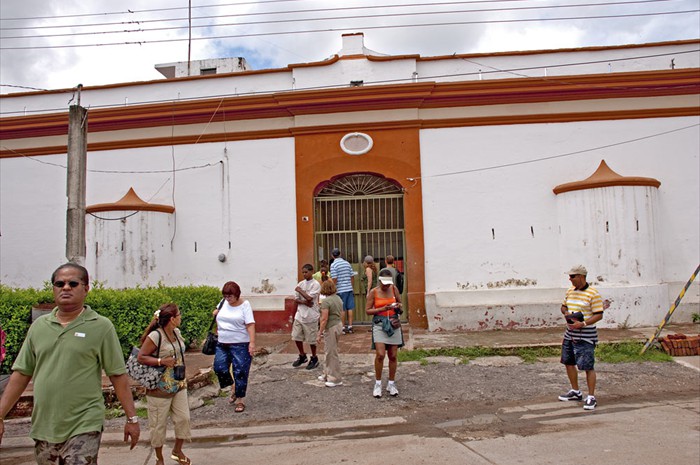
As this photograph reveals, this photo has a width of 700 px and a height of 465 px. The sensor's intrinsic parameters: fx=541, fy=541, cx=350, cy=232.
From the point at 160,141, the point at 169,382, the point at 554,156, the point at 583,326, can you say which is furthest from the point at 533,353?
the point at 160,141

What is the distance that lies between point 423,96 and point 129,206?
7.10 m

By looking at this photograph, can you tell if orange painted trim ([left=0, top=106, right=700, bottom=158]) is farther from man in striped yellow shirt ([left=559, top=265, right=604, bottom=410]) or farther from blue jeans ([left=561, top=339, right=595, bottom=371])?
blue jeans ([left=561, top=339, right=595, bottom=371])

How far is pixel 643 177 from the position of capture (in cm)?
1173

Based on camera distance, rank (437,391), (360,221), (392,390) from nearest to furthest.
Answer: (392,390), (437,391), (360,221)

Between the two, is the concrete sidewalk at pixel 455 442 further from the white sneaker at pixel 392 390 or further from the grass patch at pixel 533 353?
the grass patch at pixel 533 353

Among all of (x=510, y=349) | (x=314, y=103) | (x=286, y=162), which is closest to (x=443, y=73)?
(x=314, y=103)

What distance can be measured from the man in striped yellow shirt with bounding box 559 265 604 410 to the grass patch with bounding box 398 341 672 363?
243 cm

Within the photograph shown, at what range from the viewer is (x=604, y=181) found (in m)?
11.3

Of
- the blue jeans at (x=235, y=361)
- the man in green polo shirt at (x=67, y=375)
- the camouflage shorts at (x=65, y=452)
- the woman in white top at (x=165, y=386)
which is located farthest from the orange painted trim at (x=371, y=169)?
the camouflage shorts at (x=65, y=452)

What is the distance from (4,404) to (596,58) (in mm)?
14015

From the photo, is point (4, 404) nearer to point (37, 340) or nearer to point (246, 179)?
point (37, 340)

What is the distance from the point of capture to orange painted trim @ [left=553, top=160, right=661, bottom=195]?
37.1 ft

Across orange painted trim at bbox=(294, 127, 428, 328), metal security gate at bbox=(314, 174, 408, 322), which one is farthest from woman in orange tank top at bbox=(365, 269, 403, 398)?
metal security gate at bbox=(314, 174, 408, 322)

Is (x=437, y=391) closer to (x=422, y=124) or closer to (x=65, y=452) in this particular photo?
(x=65, y=452)
